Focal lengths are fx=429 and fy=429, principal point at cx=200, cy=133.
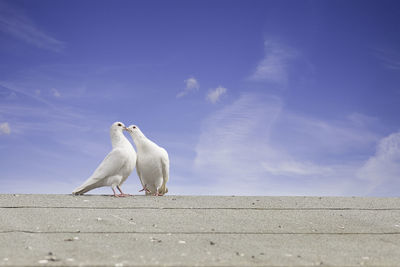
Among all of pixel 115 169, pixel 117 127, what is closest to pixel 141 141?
pixel 117 127

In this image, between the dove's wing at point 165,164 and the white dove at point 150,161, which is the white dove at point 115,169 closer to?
the white dove at point 150,161

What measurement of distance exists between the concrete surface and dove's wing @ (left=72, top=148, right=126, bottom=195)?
0.26 meters

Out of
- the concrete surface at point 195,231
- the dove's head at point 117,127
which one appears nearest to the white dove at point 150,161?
the dove's head at point 117,127

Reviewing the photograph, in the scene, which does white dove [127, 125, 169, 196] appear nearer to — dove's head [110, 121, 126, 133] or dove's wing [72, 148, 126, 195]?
dove's head [110, 121, 126, 133]

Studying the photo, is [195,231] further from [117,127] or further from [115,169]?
[117,127]

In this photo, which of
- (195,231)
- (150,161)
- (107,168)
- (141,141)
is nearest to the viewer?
(195,231)

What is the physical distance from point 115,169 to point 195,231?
2366 mm

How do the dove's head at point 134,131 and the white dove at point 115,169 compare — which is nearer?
the white dove at point 115,169

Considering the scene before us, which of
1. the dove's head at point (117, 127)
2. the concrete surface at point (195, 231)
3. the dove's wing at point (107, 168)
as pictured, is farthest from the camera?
the dove's head at point (117, 127)

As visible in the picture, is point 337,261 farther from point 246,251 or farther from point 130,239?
point 130,239

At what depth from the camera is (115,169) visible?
7.60 metres

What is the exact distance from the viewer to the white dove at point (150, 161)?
312 inches

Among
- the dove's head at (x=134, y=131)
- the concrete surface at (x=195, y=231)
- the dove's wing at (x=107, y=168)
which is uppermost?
the dove's head at (x=134, y=131)

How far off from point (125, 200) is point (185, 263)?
321 cm
